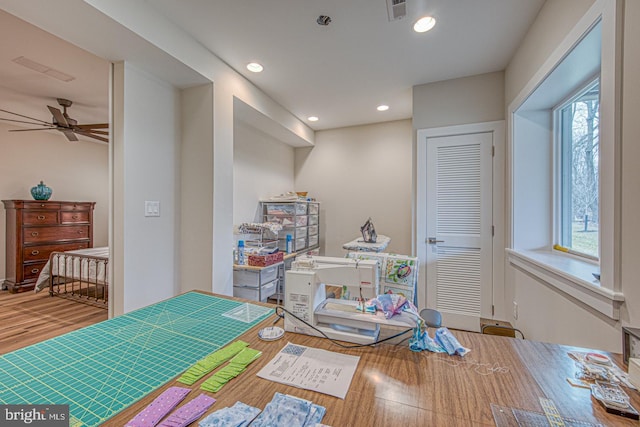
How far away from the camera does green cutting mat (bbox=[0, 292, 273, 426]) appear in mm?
679

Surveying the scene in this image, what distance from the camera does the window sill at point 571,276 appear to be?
110cm

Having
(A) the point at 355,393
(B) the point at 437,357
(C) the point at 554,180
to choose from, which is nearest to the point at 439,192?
(C) the point at 554,180

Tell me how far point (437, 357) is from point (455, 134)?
2484mm

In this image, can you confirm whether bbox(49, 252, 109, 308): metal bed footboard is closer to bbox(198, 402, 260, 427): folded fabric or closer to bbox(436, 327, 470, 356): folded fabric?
bbox(198, 402, 260, 427): folded fabric

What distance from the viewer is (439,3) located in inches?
69.3

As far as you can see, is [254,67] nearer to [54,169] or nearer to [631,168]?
[631,168]

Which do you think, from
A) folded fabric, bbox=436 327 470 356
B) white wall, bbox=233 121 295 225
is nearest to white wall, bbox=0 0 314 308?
white wall, bbox=233 121 295 225

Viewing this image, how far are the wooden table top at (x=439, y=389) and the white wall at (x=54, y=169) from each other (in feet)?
17.9

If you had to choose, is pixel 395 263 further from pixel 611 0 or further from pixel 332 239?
pixel 332 239

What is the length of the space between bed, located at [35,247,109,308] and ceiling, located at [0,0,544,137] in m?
2.02

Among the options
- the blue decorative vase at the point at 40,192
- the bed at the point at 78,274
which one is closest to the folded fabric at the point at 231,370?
the bed at the point at 78,274

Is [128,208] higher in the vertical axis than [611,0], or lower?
lower

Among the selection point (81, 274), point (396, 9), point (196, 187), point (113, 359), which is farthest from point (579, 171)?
point (81, 274)

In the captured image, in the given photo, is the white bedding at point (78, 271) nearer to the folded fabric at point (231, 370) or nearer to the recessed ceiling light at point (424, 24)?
the folded fabric at point (231, 370)
